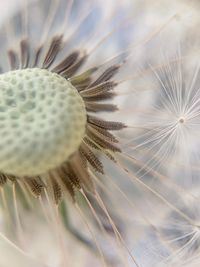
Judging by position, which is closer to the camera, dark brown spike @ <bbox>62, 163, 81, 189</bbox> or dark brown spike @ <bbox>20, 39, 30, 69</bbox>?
dark brown spike @ <bbox>62, 163, 81, 189</bbox>

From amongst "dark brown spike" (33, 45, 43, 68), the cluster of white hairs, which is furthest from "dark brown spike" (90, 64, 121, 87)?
"dark brown spike" (33, 45, 43, 68)

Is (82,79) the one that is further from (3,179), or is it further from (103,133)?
(3,179)

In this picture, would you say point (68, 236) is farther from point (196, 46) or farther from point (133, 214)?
point (196, 46)

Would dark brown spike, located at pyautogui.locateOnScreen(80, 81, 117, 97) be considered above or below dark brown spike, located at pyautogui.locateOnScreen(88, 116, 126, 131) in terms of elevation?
above

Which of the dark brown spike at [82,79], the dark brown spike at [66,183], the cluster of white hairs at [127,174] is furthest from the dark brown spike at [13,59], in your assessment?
the dark brown spike at [66,183]

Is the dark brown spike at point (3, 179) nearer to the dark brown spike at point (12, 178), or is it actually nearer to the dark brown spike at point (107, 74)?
the dark brown spike at point (12, 178)

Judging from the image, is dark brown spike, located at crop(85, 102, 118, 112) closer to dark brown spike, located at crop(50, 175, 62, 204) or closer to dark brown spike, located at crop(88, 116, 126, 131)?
dark brown spike, located at crop(88, 116, 126, 131)
